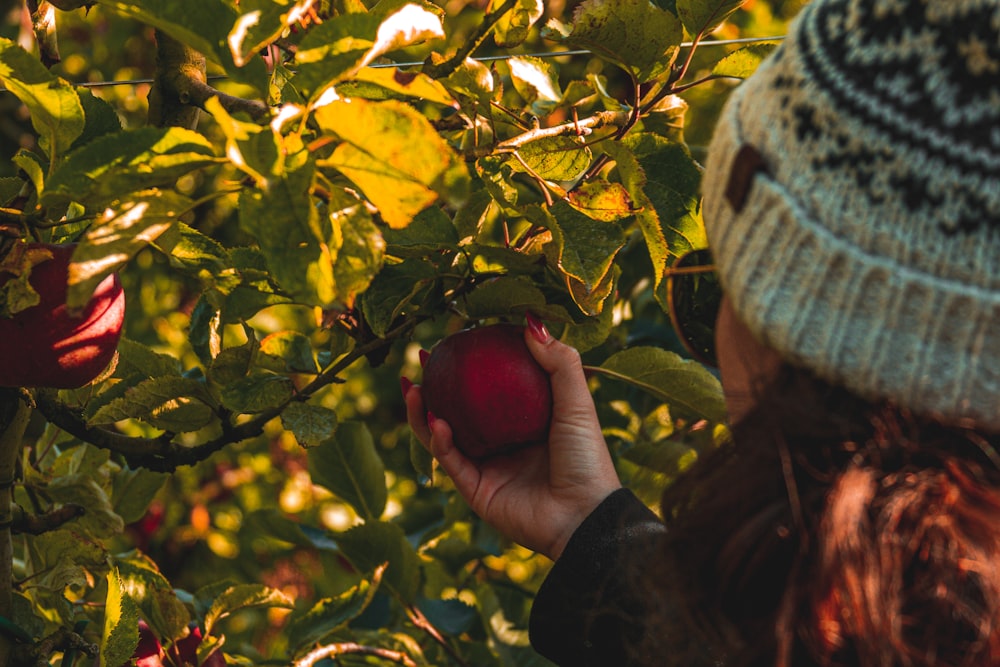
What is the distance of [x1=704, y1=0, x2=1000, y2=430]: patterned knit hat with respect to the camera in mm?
669

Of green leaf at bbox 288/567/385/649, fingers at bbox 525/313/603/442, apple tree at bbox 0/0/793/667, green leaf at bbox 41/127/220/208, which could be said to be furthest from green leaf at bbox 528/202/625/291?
green leaf at bbox 288/567/385/649

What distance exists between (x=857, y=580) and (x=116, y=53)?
2.78 meters

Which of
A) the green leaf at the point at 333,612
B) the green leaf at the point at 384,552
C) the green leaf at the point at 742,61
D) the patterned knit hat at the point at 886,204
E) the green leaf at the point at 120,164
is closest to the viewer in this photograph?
the patterned knit hat at the point at 886,204

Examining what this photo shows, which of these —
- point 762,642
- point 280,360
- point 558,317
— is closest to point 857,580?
point 762,642

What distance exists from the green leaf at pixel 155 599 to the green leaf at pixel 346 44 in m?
0.64

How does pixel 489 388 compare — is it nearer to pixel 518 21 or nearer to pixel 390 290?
pixel 390 290

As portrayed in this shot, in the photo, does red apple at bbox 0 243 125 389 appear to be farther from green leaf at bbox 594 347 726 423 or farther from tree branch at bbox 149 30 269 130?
green leaf at bbox 594 347 726 423

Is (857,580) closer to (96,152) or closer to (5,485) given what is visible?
(96,152)

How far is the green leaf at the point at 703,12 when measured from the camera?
39.8 inches

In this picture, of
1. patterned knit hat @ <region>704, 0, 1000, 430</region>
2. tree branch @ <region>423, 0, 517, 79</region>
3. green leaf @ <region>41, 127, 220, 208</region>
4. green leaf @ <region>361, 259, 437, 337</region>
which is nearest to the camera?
patterned knit hat @ <region>704, 0, 1000, 430</region>

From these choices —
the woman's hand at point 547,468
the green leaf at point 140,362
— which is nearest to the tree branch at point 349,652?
the woman's hand at point 547,468

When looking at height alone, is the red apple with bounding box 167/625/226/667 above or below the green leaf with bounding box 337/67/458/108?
below

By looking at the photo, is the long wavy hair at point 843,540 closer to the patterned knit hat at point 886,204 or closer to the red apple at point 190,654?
the patterned knit hat at point 886,204

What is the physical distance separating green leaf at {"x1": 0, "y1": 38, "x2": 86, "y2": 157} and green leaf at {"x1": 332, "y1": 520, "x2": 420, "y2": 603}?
2.13 feet
